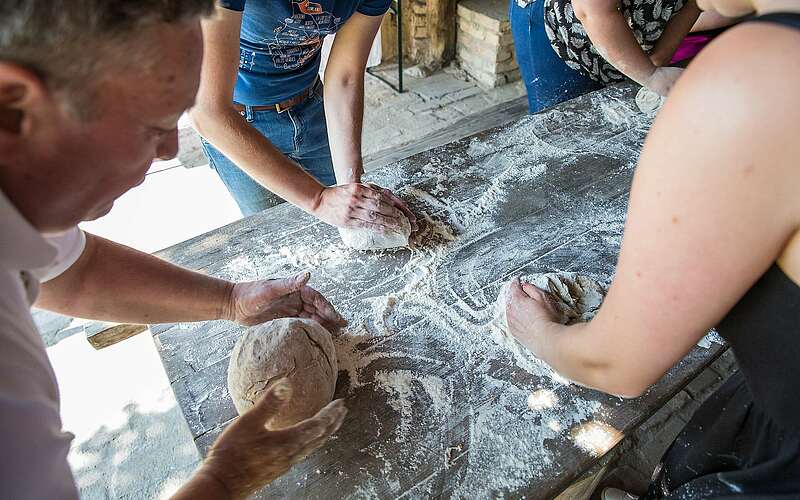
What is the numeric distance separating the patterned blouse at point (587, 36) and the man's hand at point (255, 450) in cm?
237

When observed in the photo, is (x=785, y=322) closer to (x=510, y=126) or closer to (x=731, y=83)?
(x=731, y=83)

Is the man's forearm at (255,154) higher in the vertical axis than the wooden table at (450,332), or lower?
higher

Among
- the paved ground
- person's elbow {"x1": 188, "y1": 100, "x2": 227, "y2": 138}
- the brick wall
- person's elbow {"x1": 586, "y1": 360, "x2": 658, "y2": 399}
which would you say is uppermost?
person's elbow {"x1": 188, "y1": 100, "x2": 227, "y2": 138}

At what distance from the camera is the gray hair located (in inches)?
22.5

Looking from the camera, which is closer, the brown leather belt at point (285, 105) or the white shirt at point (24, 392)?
the white shirt at point (24, 392)

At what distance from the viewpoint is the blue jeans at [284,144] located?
2156 millimetres

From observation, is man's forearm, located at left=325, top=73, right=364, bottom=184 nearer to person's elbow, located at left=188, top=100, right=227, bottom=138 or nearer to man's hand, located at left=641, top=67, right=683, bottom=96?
person's elbow, located at left=188, top=100, right=227, bottom=138

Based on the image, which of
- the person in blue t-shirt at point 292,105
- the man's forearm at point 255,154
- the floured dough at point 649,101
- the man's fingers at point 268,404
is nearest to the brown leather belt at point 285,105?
the person in blue t-shirt at point 292,105

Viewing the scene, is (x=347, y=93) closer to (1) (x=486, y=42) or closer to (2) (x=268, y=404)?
(2) (x=268, y=404)

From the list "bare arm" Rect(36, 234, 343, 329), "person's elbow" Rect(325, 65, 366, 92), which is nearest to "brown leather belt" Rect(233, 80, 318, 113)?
"person's elbow" Rect(325, 65, 366, 92)

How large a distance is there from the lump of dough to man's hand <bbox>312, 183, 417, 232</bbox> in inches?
0.6

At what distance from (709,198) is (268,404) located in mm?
853

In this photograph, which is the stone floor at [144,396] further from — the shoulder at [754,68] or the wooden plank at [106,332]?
the shoulder at [754,68]

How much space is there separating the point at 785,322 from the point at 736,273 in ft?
0.65
